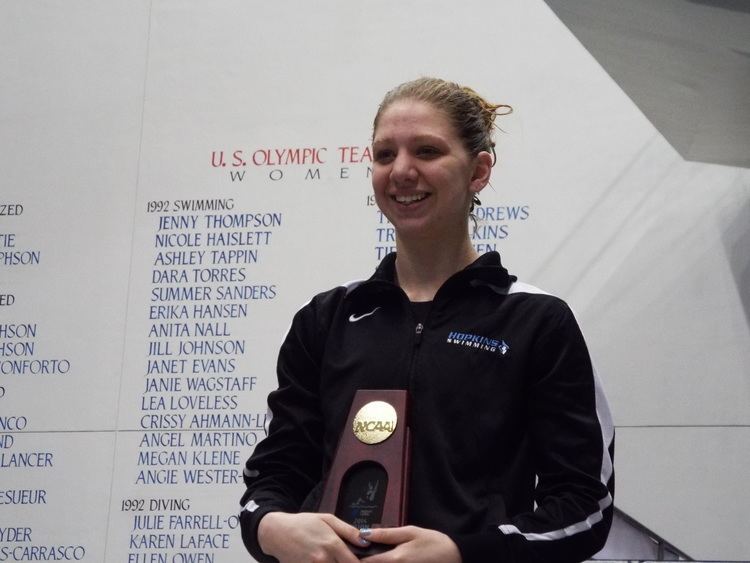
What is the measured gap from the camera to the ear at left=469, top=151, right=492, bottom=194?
3.94ft

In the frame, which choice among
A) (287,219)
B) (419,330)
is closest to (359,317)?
(419,330)

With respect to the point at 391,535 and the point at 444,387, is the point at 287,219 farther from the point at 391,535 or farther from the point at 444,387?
the point at 391,535

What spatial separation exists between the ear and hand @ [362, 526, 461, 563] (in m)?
0.38

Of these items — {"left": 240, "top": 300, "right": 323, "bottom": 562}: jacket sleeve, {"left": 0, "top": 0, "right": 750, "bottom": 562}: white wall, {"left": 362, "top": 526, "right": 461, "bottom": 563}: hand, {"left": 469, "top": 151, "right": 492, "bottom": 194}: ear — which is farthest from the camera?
{"left": 0, "top": 0, "right": 750, "bottom": 562}: white wall

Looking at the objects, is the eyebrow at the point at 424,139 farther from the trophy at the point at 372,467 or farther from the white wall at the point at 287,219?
the white wall at the point at 287,219

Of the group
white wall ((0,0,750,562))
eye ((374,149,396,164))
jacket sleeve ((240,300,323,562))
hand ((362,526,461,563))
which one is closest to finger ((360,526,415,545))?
hand ((362,526,461,563))

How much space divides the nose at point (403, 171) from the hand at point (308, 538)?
0.34 meters

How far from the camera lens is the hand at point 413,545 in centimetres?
95

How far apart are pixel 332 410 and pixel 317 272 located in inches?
47.2

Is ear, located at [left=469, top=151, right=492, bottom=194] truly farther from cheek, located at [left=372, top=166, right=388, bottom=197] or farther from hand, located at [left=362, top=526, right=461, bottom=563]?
hand, located at [left=362, top=526, right=461, bottom=563]

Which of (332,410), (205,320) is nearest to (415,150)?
(332,410)

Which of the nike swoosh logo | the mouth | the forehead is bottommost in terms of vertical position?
the nike swoosh logo

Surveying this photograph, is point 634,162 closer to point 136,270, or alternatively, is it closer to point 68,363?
point 136,270

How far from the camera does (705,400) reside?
2.06 metres
